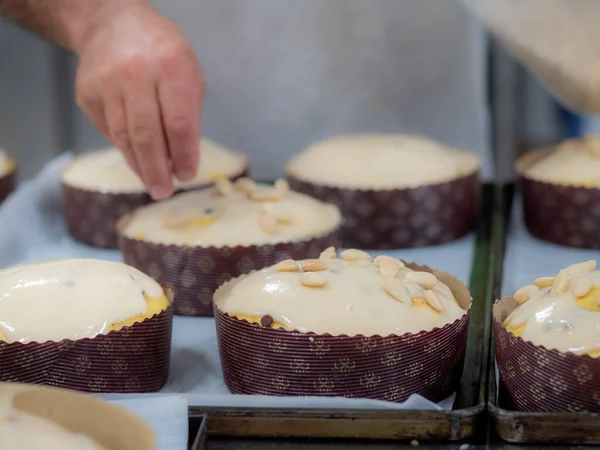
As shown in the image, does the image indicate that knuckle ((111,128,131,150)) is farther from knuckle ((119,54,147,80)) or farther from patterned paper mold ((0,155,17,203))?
patterned paper mold ((0,155,17,203))

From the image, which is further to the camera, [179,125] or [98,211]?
[98,211]

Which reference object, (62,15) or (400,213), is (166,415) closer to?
(400,213)

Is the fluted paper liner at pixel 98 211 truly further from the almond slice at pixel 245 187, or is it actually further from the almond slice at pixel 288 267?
the almond slice at pixel 288 267

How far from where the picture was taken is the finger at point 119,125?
84.0 inches

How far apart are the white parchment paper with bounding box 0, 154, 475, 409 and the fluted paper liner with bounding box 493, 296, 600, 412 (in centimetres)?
14

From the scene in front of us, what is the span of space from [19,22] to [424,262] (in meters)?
1.42

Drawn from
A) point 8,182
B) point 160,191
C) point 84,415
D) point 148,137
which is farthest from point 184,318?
point 8,182

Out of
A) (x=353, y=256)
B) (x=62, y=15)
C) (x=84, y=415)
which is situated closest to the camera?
(x=84, y=415)

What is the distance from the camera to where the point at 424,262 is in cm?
245

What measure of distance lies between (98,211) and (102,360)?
44.3 inches

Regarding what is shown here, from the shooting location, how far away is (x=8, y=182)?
2885 millimetres

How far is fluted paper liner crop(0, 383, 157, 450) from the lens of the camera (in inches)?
46.4

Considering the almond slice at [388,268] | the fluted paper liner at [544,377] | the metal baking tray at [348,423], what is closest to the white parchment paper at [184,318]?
the metal baking tray at [348,423]

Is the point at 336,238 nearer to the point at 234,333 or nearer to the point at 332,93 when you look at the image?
the point at 234,333
